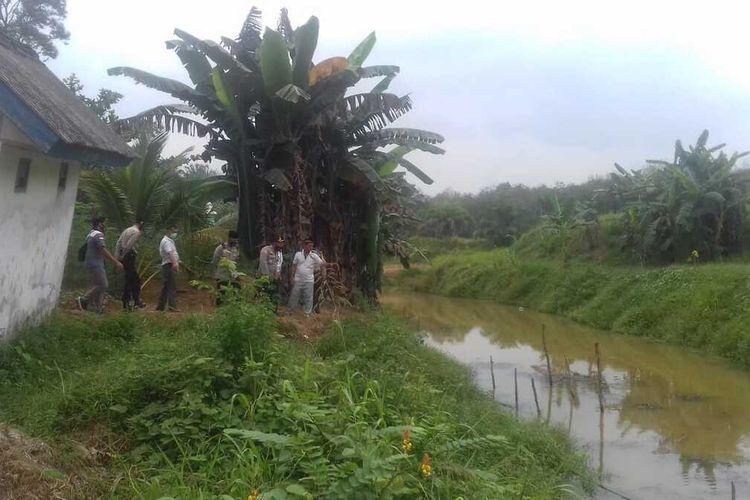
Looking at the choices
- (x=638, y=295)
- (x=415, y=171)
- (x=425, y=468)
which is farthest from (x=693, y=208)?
(x=425, y=468)

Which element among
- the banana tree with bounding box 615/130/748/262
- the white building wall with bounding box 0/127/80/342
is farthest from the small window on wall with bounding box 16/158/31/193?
the banana tree with bounding box 615/130/748/262

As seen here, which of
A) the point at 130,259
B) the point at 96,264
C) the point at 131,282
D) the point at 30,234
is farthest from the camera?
the point at 131,282

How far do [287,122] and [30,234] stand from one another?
5.93 metres

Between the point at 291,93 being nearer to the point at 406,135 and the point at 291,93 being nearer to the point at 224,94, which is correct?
the point at 224,94

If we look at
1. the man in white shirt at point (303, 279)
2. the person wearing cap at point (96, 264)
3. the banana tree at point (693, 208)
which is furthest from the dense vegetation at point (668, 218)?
the person wearing cap at point (96, 264)

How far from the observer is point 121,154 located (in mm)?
10148

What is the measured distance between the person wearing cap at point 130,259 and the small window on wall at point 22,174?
294cm

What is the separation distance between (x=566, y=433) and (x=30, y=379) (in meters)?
6.52

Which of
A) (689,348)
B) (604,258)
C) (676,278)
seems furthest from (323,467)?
(604,258)

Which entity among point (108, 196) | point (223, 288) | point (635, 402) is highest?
point (108, 196)

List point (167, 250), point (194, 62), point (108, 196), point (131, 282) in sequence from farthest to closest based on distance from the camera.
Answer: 1. point (108, 196)
2. point (194, 62)
3. point (131, 282)
4. point (167, 250)

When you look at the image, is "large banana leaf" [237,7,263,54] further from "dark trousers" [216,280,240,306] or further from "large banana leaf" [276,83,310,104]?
"dark trousers" [216,280,240,306]

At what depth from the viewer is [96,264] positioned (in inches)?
433

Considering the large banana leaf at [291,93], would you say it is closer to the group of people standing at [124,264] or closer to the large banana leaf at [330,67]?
the large banana leaf at [330,67]
